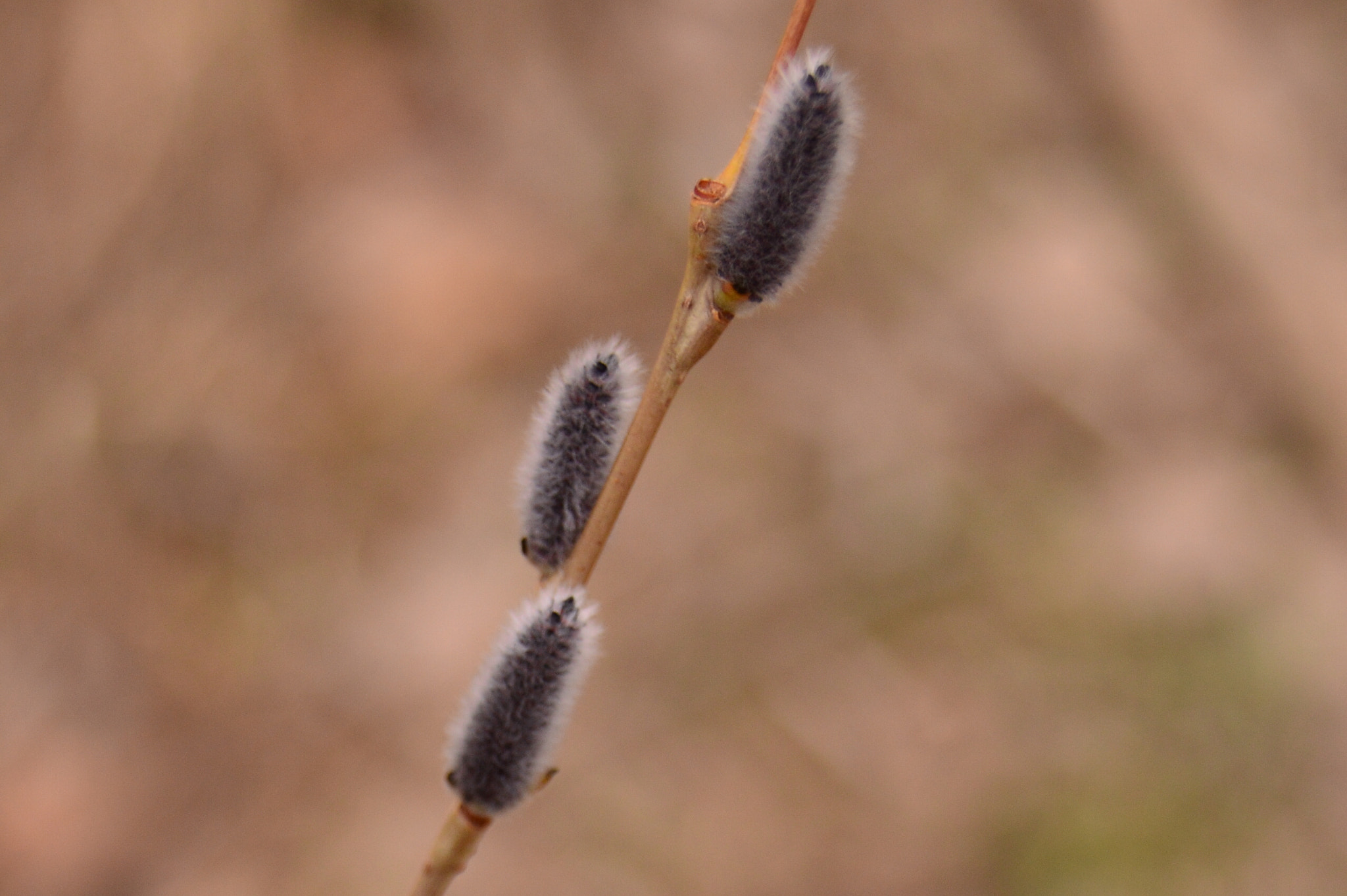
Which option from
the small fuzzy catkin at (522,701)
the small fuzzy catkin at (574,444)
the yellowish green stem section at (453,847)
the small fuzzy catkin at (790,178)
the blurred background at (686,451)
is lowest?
the yellowish green stem section at (453,847)

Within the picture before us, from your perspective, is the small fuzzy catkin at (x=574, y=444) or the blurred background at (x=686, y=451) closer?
the small fuzzy catkin at (x=574, y=444)

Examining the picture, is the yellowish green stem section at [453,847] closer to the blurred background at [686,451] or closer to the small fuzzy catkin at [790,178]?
the small fuzzy catkin at [790,178]

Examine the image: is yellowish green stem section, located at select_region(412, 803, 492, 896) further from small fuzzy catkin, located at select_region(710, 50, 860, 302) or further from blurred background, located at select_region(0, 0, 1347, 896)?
blurred background, located at select_region(0, 0, 1347, 896)

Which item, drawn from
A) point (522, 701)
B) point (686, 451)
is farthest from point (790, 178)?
point (686, 451)

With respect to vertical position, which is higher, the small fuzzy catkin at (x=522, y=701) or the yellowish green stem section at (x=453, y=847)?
the small fuzzy catkin at (x=522, y=701)

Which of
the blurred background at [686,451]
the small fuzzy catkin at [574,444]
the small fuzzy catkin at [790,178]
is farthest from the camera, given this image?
the blurred background at [686,451]

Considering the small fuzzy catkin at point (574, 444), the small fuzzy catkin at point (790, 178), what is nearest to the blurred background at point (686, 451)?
the small fuzzy catkin at point (574, 444)
